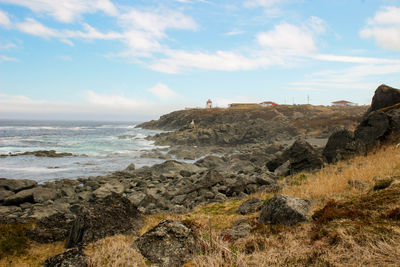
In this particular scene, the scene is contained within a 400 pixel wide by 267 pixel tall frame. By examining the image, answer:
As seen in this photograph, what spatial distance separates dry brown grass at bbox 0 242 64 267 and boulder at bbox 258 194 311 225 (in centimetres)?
549

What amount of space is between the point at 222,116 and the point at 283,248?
9453cm

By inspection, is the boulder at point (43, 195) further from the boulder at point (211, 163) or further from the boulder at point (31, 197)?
the boulder at point (211, 163)

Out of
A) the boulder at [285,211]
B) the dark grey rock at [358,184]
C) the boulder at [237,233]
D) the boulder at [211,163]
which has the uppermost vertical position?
the dark grey rock at [358,184]

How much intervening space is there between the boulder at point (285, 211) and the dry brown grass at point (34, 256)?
5493mm

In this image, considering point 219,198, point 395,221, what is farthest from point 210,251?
point 219,198

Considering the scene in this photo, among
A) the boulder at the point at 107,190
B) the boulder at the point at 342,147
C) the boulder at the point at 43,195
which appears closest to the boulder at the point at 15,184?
the boulder at the point at 43,195

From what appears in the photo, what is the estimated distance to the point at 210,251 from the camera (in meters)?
4.50

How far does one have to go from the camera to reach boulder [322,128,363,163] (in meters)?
15.6

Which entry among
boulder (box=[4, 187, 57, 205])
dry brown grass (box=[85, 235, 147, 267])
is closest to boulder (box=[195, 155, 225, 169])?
boulder (box=[4, 187, 57, 205])

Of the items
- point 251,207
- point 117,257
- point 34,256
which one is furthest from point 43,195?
point 117,257

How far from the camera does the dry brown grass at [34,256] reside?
238 inches

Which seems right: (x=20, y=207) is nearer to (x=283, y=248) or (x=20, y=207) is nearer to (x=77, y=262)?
(x=77, y=262)

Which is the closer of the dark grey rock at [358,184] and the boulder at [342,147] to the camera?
the dark grey rock at [358,184]

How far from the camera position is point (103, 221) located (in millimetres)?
7188
